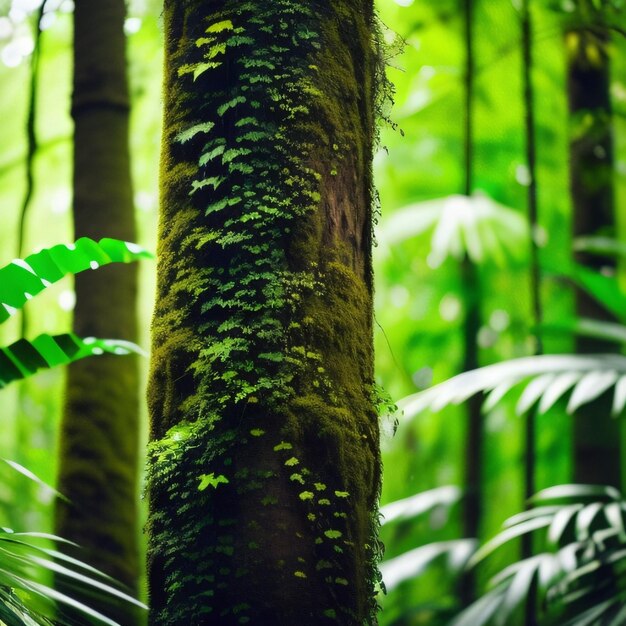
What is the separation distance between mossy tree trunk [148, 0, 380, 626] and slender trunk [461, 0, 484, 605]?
107 inches

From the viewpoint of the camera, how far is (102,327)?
2879mm

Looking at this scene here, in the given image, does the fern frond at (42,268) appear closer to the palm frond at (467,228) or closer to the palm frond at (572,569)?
the palm frond at (572,569)

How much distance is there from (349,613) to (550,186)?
4871 millimetres

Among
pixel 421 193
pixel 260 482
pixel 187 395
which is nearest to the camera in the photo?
pixel 260 482

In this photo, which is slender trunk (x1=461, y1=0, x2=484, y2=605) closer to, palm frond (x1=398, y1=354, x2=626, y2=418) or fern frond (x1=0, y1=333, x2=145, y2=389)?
palm frond (x1=398, y1=354, x2=626, y2=418)

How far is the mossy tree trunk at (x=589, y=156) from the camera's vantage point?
3600mm

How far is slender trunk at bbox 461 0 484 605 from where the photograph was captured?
3.96 m

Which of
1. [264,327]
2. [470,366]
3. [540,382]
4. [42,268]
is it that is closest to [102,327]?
[42,268]

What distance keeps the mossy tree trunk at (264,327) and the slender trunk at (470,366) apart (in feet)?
8.91

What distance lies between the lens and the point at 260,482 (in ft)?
3.81

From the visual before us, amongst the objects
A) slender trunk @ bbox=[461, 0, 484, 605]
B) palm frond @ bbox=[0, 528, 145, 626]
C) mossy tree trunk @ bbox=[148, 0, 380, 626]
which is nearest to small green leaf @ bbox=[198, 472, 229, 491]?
mossy tree trunk @ bbox=[148, 0, 380, 626]

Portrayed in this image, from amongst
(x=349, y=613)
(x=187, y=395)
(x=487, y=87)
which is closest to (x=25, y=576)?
(x=187, y=395)

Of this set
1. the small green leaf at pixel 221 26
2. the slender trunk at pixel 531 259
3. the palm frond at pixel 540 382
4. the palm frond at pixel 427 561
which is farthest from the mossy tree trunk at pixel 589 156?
the small green leaf at pixel 221 26

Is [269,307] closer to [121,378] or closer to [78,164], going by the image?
[121,378]
